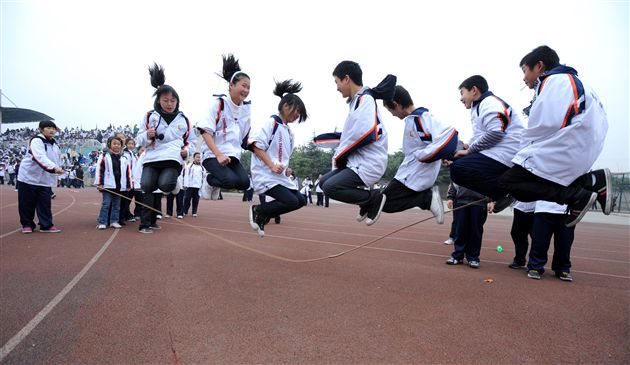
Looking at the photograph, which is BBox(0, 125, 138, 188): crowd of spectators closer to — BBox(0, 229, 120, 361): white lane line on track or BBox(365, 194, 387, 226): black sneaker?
BBox(0, 229, 120, 361): white lane line on track

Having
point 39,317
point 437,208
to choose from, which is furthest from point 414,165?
point 39,317

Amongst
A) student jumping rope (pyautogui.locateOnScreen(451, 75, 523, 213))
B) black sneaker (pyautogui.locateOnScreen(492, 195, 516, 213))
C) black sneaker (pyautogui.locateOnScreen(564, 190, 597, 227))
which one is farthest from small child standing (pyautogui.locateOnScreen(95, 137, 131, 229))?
black sneaker (pyautogui.locateOnScreen(564, 190, 597, 227))

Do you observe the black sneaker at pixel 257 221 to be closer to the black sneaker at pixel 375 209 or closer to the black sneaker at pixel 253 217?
the black sneaker at pixel 253 217

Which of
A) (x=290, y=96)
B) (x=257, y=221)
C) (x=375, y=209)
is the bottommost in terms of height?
(x=257, y=221)

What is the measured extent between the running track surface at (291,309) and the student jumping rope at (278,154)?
1.08 metres

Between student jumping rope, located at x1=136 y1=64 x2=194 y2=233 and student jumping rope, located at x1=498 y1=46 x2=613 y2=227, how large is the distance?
420cm

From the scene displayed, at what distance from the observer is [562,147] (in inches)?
127

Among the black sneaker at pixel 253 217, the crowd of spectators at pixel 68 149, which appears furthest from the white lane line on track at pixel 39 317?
the crowd of spectators at pixel 68 149

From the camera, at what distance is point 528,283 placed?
512 cm

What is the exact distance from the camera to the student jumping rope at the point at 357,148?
4.07 m

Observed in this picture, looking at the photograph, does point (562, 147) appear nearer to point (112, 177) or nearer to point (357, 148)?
point (357, 148)

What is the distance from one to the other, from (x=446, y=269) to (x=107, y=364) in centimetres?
484

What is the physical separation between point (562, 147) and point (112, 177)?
9223mm

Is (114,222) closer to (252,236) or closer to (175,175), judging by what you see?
(252,236)
